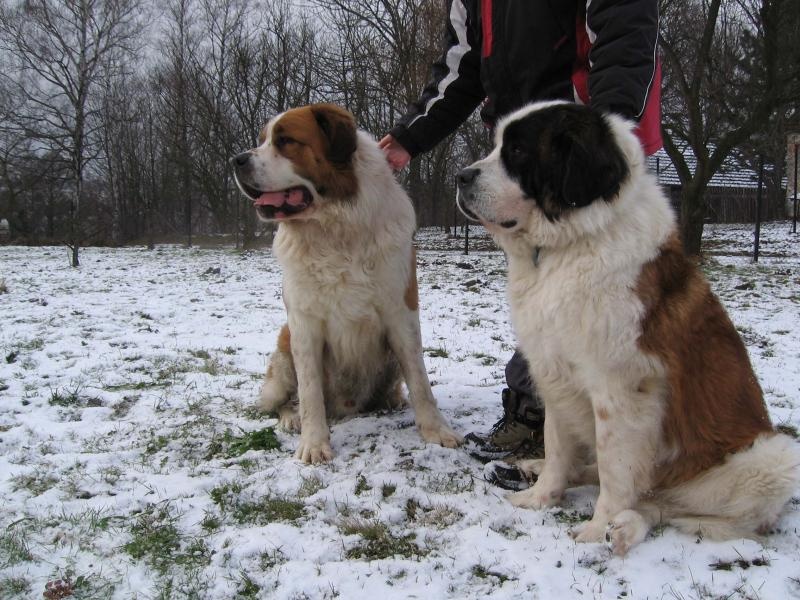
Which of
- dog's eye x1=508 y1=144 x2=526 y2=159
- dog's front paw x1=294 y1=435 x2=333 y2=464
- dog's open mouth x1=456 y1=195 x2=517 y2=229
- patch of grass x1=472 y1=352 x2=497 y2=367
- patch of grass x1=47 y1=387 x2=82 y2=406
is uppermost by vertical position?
dog's eye x1=508 y1=144 x2=526 y2=159

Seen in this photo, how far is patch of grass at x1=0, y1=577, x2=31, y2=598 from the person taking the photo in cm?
187

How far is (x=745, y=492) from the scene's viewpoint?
204cm

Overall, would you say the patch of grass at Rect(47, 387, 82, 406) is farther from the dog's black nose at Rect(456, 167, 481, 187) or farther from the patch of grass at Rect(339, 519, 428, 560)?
the dog's black nose at Rect(456, 167, 481, 187)

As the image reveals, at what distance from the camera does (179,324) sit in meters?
6.46

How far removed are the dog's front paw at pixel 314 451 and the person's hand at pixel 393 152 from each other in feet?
5.01

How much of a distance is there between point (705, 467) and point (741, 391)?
1.01 feet

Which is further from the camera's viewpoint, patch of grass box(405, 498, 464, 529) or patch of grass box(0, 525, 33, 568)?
patch of grass box(405, 498, 464, 529)

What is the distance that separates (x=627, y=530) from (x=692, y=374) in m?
0.59

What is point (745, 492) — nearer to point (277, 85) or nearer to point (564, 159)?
point (564, 159)

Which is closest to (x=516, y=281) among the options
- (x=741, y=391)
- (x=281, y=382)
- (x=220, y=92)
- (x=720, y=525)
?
(x=741, y=391)

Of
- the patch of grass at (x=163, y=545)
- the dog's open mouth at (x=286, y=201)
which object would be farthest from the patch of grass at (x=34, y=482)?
the dog's open mouth at (x=286, y=201)

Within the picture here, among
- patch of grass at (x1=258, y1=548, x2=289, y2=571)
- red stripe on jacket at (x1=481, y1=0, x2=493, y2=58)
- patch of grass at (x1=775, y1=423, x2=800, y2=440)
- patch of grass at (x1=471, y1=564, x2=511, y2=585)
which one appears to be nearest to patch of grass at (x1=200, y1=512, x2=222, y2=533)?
patch of grass at (x1=258, y1=548, x2=289, y2=571)

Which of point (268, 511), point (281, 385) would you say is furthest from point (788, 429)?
point (281, 385)

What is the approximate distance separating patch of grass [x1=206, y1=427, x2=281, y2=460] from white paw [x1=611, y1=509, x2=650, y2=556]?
177cm
